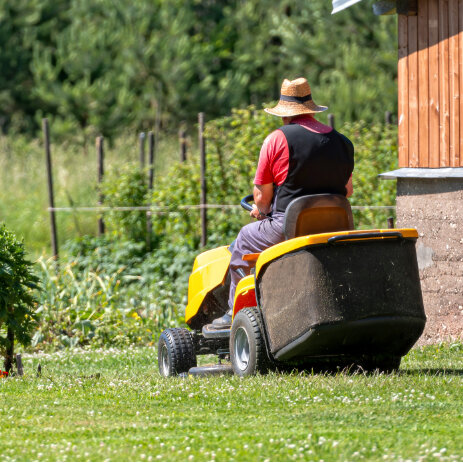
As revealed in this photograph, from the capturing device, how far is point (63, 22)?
30156mm

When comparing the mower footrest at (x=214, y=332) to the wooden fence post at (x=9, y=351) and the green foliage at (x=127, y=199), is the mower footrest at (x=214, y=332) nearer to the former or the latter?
the wooden fence post at (x=9, y=351)

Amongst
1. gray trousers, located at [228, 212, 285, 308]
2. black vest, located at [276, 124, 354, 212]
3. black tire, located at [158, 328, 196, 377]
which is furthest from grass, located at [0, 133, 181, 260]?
black vest, located at [276, 124, 354, 212]

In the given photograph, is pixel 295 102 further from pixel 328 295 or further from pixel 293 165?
pixel 328 295

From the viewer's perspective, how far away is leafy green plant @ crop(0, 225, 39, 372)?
8211 mm

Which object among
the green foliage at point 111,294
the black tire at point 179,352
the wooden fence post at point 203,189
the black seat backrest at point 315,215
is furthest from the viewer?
the wooden fence post at point 203,189

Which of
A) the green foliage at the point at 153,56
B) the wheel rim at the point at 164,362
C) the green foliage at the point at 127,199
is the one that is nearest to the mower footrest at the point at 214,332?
the wheel rim at the point at 164,362

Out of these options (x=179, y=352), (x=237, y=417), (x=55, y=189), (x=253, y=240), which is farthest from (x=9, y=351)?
(x=55, y=189)

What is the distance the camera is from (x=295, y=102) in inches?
281

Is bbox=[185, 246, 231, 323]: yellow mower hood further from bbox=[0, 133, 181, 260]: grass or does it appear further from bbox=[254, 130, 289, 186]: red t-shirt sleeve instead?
bbox=[0, 133, 181, 260]: grass

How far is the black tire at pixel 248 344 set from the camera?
6.96 metres

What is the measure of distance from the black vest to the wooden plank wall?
2923 mm

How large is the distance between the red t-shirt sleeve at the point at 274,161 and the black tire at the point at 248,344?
0.88 meters

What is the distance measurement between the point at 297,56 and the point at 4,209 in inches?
414

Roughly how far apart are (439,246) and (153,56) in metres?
19.1
